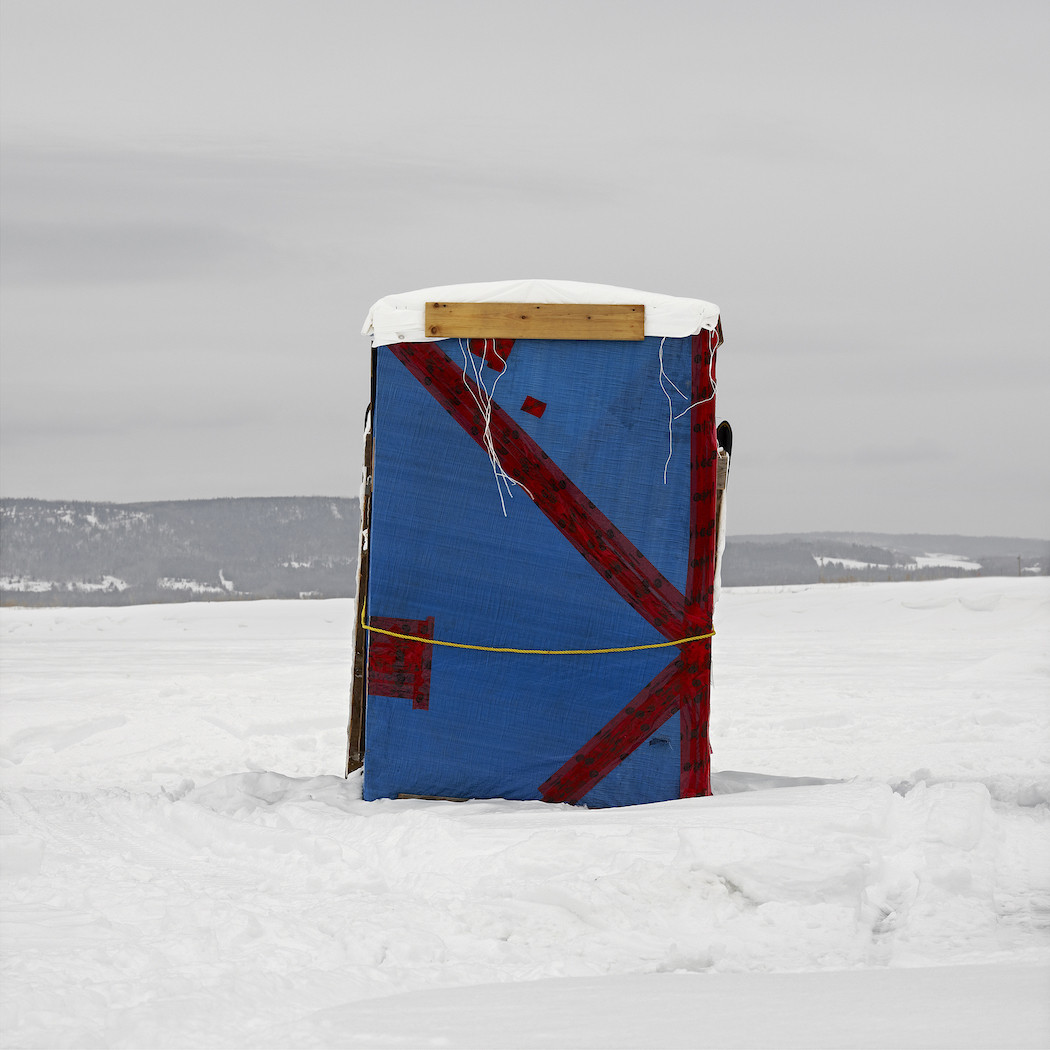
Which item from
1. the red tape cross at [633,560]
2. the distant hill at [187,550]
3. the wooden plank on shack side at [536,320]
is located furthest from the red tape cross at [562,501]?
the distant hill at [187,550]

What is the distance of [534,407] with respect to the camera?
18.9ft

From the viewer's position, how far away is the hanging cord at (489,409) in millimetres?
5750

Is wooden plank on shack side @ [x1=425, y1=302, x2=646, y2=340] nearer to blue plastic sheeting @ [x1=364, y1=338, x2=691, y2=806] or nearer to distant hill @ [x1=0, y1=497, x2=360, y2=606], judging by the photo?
blue plastic sheeting @ [x1=364, y1=338, x2=691, y2=806]

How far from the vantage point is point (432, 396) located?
5.79m

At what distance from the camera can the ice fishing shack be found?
577 cm

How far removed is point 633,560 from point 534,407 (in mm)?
940

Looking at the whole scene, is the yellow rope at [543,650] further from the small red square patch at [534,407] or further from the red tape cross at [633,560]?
the small red square patch at [534,407]

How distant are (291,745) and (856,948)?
211 inches

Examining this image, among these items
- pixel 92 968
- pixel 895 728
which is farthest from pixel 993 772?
pixel 92 968

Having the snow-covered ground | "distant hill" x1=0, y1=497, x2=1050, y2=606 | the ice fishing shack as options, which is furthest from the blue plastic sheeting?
"distant hill" x1=0, y1=497, x2=1050, y2=606

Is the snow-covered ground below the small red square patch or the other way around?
below

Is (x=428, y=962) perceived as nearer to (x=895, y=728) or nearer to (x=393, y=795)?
(x=393, y=795)

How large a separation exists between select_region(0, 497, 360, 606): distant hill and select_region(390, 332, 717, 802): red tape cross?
6235 cm

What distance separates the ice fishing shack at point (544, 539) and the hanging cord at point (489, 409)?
1cm
